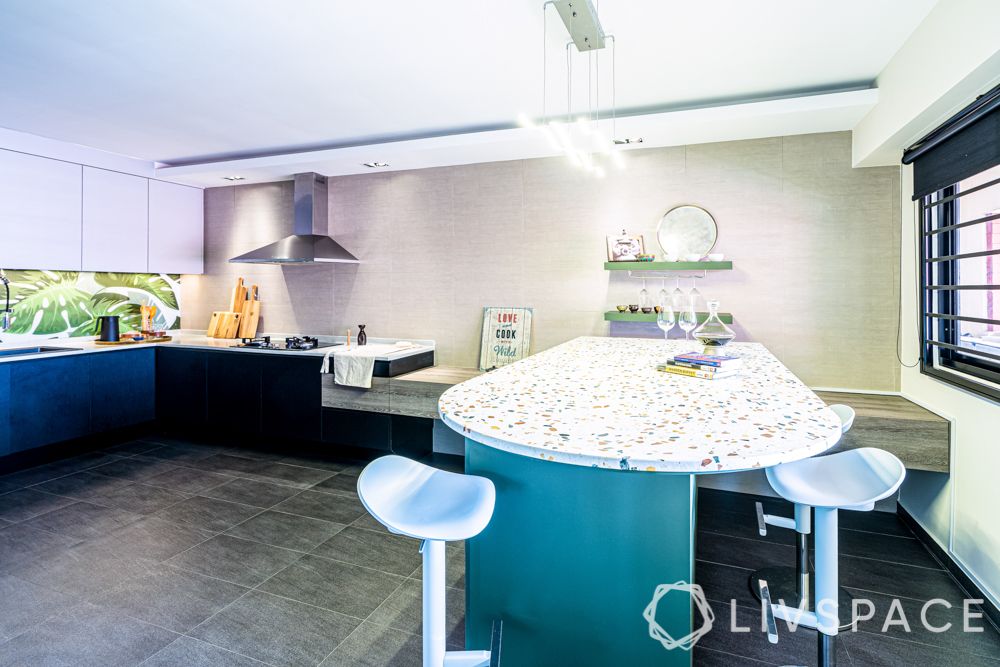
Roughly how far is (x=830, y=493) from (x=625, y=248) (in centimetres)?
231

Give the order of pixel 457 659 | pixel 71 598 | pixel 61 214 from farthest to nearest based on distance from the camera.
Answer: pixel 61 214
pixel 71 598
pixel 457 659

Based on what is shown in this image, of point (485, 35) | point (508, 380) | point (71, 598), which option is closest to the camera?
point (508, 380)

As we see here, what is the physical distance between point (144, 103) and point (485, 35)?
7.45ft

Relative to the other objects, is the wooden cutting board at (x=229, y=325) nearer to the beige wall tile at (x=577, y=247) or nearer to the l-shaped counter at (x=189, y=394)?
the l-shaped counter at (x=189, y=394)

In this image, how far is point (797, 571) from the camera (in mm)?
1981

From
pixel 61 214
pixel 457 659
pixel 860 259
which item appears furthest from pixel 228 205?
pixel 860 259

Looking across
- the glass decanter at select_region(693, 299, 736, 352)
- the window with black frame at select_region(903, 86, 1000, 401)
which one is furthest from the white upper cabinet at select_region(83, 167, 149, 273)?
the window with black frame at select_region(903, 86, 1000, 401)

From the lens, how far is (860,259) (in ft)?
10.3

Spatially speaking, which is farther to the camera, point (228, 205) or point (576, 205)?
point (228, 205)

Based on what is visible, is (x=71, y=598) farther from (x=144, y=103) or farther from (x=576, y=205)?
(x=576, y=205)

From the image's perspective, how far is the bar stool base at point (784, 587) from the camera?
2.08 meters

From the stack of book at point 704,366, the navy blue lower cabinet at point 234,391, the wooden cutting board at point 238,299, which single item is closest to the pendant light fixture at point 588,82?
the stack of book at point 704,366

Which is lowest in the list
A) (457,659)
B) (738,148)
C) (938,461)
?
(457,659)

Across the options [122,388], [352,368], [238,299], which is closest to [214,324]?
[238,299]
